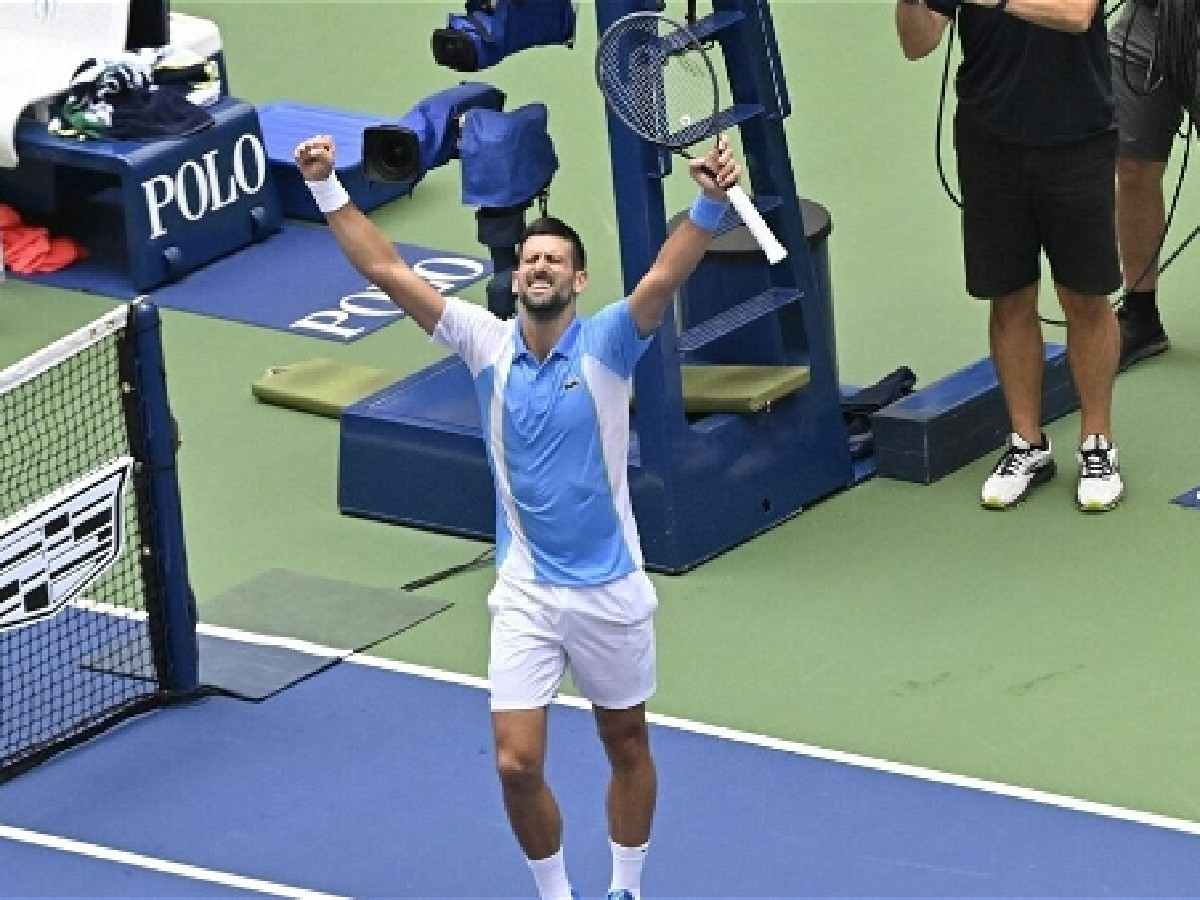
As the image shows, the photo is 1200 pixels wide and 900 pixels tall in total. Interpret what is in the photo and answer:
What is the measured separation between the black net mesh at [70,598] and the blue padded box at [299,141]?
3.36 meters

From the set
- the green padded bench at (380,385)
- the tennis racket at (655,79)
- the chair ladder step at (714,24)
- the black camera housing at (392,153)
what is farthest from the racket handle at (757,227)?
the black camera housing at (392,153)

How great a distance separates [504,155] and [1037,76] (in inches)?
72.6

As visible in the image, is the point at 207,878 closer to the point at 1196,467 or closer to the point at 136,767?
the point at 136,767

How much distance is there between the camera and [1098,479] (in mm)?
10688

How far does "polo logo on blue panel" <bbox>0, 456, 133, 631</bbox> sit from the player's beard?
7.13 ft

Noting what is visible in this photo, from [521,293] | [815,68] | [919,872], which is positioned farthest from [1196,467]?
[815,68]

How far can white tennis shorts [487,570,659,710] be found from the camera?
7.74 metres

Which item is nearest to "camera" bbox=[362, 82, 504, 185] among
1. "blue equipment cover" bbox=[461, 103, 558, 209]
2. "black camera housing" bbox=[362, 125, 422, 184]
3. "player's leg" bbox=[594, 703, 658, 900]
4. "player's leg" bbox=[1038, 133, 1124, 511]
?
"black camera housing" bbox=[362, 125, 422, 184]

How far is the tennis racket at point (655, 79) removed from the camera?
9.55 m

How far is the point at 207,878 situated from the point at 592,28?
8775 millimetres

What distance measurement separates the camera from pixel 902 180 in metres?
14.1

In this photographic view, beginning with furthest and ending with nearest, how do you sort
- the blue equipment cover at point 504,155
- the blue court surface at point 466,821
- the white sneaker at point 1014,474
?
the white sneaker at point 1014,474, the blue equipment cover at point 504,155, the blue court surface at point 466,821

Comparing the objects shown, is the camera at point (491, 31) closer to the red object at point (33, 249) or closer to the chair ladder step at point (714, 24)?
the chair ladder step at point (714, 24)

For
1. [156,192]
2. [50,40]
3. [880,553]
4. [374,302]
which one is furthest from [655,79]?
[50,40]
